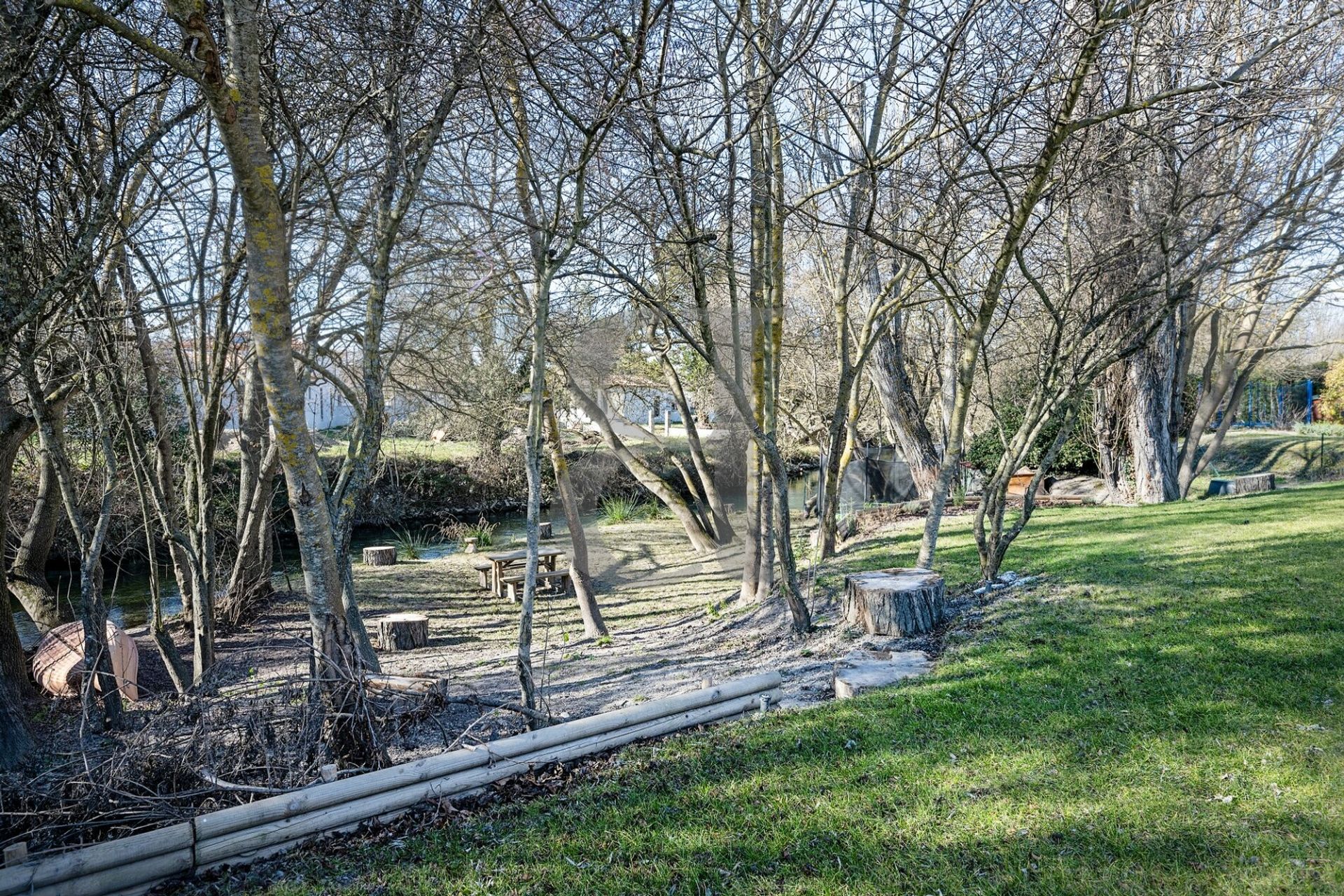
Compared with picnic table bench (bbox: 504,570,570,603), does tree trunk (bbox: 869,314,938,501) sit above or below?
above

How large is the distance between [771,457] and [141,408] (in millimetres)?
6674

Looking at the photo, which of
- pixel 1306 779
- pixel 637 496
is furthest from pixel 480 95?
pixel 637 496

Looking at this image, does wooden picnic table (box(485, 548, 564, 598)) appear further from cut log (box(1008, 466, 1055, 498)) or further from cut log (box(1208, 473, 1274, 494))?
cut log (box(1208, 473, 1274, 494))

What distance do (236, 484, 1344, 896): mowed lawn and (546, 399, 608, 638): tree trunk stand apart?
216 inches

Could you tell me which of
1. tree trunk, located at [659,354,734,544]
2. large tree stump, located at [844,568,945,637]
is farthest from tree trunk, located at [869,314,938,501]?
large tree stump, located at [844,568,945,637]

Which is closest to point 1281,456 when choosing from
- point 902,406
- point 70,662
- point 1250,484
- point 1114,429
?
point 1250,484

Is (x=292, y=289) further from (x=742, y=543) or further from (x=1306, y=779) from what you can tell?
(x=742, y=543)

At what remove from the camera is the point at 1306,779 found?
350 cm

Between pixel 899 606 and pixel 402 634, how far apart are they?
6.30 m

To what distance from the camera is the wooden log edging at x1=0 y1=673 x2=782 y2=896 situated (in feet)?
10.5

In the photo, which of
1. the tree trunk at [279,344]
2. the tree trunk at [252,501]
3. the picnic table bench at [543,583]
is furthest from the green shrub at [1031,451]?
the tree trunk at [279,344]

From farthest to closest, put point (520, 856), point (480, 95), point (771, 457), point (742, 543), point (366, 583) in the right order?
point (742, 543) < point (366, 583) < point (771, 457) < point (480, 95) < point (520, 856)

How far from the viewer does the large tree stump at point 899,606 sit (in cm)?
673

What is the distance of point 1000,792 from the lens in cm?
370
